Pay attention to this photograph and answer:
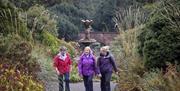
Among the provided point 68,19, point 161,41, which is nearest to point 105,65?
point 161,41

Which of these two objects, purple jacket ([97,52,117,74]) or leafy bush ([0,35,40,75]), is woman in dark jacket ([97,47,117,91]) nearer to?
purple jacket ([97,52,117,74])

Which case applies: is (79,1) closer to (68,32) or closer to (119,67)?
(68,32)

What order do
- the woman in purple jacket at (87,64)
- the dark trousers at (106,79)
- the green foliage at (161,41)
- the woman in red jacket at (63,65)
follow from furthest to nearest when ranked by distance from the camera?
the woman in red jacket at (63,65)
the dark trousers at (106,79)
the woman in purple jacket at (87,64)
the green foliage at (161,41)

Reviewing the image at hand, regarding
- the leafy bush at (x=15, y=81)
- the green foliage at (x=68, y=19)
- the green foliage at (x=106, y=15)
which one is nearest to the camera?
the leafy bush at (x=15, y=81)

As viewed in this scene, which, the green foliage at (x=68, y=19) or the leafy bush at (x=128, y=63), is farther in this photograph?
the green foliage at (x=68, y=19)

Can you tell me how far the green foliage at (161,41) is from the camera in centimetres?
1105

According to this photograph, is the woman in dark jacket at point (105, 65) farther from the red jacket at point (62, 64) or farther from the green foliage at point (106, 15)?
the green foliage at point (106, 15)

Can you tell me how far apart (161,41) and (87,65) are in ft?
7.36

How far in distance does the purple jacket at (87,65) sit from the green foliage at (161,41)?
4.60 feet

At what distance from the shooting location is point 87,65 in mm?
12672

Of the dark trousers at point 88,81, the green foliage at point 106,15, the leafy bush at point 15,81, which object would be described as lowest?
the green foliage at point 106,15

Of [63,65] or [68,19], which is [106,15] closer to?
[68,19]

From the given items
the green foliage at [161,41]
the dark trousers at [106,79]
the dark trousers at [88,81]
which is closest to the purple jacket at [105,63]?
the dark trousers at [106,79]

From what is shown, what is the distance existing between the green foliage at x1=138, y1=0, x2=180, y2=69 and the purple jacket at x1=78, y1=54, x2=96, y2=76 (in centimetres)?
140
